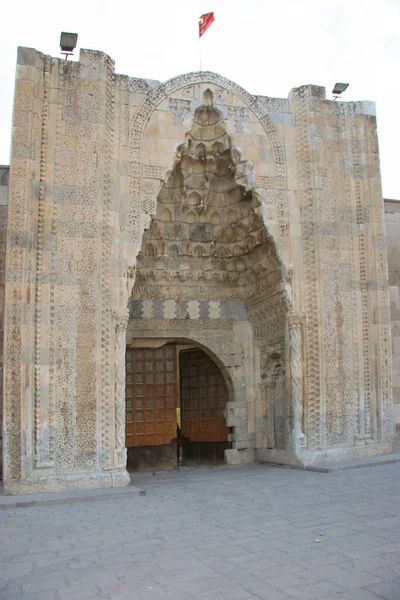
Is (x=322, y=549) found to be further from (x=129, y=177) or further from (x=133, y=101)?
(x=133, y=101)

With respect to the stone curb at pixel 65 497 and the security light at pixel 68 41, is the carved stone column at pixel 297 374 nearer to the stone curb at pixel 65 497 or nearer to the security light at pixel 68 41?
the stone curb at pixel 65 497

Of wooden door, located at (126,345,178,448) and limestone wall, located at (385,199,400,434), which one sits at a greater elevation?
limestone wall, located at (385,199,400,434)

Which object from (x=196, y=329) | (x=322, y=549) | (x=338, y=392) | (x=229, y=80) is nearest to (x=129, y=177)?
(x=229, y=80)

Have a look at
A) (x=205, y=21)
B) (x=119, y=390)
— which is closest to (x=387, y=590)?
(x=119, y=390)

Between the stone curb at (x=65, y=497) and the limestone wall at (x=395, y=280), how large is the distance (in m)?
5.60

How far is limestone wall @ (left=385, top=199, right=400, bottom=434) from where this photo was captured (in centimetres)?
1069

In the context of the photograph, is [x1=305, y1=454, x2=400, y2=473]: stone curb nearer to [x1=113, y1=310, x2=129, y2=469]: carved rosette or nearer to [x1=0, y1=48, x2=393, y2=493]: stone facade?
[x1=0, y1=48, x2=393, y2=493]: stone facade

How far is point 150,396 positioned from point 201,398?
1.12 m

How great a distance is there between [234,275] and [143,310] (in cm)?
167

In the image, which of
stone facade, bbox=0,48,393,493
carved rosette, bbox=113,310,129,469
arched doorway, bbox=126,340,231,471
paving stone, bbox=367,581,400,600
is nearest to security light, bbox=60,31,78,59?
stone facade, bbox=0,48,393,493

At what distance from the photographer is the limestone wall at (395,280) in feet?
A: 35.1

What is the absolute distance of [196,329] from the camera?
384 inches

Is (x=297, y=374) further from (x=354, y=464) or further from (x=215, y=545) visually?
(x=215, y=545)

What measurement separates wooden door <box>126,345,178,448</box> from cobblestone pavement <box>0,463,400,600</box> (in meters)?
2.87
